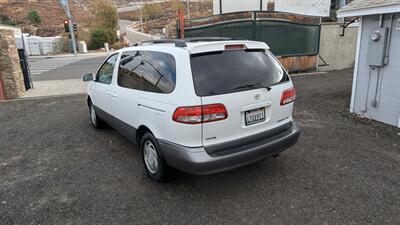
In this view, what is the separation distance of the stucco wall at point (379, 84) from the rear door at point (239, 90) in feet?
10.3

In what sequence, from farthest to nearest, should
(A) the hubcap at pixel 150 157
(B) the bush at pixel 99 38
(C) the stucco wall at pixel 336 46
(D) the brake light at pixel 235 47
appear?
(B) the bush at pixel 99 38 → (C) the stucco wall at pixel 336 46 → (A) the hubcap at pixel 150 157 → (D) the brake light at pixel 235 47

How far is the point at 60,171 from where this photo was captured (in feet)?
13.1

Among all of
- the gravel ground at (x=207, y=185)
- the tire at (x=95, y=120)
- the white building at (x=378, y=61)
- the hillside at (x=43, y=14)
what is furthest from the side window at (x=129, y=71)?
the hillside at (x=43, y=14)

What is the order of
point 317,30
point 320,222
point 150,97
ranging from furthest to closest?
point 317,30 → point 150,97 → point 320,222

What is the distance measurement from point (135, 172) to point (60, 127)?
3008 millimetres

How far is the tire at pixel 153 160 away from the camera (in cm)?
330

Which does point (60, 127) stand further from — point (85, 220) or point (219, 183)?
point (219, 183)

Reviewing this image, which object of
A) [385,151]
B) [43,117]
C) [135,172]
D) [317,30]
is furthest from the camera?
[317,30]

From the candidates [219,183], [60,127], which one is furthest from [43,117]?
[219,183]

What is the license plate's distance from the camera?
3067 millimetres

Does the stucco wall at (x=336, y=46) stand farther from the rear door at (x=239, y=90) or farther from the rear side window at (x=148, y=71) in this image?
the rear side window at (x=148, y=71)

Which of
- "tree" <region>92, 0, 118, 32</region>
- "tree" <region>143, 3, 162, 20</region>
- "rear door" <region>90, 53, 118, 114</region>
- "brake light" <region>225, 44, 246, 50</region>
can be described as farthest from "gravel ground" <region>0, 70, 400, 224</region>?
"tree" <region>143, 3, 162, 20</region>

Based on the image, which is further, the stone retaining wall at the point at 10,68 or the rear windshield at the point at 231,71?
the stone retaining wall at the point at 10,68

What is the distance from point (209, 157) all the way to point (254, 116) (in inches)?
27.3
